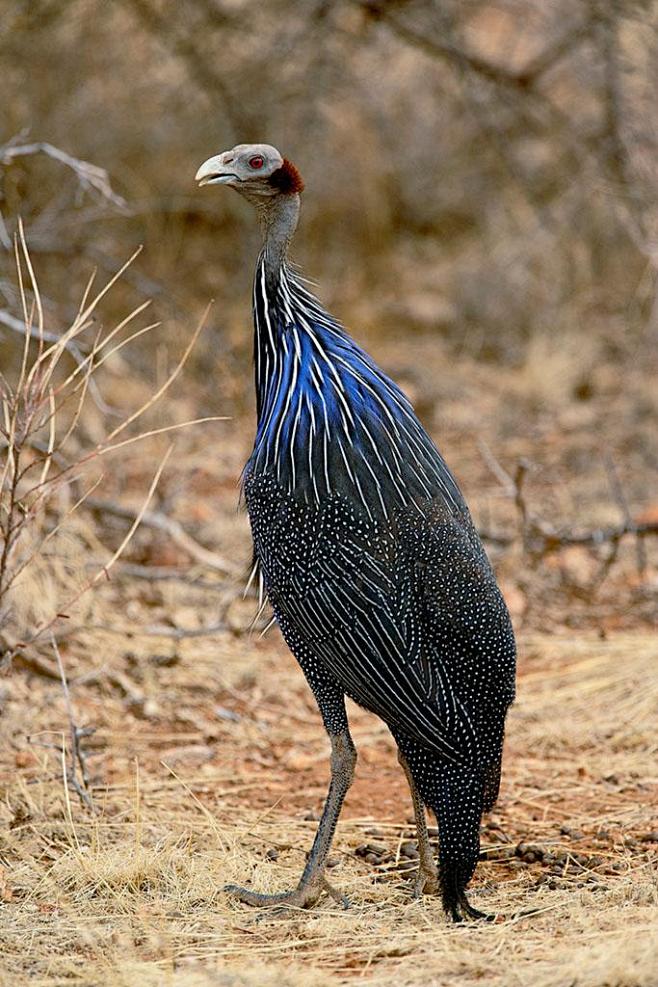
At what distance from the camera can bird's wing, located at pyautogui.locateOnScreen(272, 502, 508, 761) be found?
3166 mm

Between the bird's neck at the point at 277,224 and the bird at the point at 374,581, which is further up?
the bird's neck at the point at 277,224

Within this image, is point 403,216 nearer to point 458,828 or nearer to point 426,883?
→ point 426,883

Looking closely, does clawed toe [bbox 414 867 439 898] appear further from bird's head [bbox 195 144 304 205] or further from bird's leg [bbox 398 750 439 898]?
bird's head [bbox 195 144 304 205]

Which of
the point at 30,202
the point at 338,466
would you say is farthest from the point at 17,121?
the point at 338,466

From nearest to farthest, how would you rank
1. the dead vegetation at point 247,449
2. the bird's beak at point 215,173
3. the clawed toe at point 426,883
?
the dead vegetation at point 247,449 → the clawed toe at point 426,883 → the bird's beak at point 215,173

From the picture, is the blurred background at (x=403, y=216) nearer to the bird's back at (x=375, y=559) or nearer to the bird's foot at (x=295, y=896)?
the bird's back at (x=375, y=559)

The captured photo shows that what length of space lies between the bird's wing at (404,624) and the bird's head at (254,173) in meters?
1.07

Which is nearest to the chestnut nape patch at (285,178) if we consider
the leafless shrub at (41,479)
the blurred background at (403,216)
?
the leafless shrub at (41,479)

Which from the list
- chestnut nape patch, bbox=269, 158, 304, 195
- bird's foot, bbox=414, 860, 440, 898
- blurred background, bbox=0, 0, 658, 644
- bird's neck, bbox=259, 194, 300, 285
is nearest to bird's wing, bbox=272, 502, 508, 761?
bird's foot, bbox=414, 860, 440, 898

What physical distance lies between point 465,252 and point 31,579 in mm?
6236

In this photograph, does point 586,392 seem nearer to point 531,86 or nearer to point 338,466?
point 531,86

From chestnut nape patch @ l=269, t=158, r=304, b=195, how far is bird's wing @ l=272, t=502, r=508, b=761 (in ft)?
3.51

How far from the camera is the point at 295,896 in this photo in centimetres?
334

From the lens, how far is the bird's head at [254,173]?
3.61m
